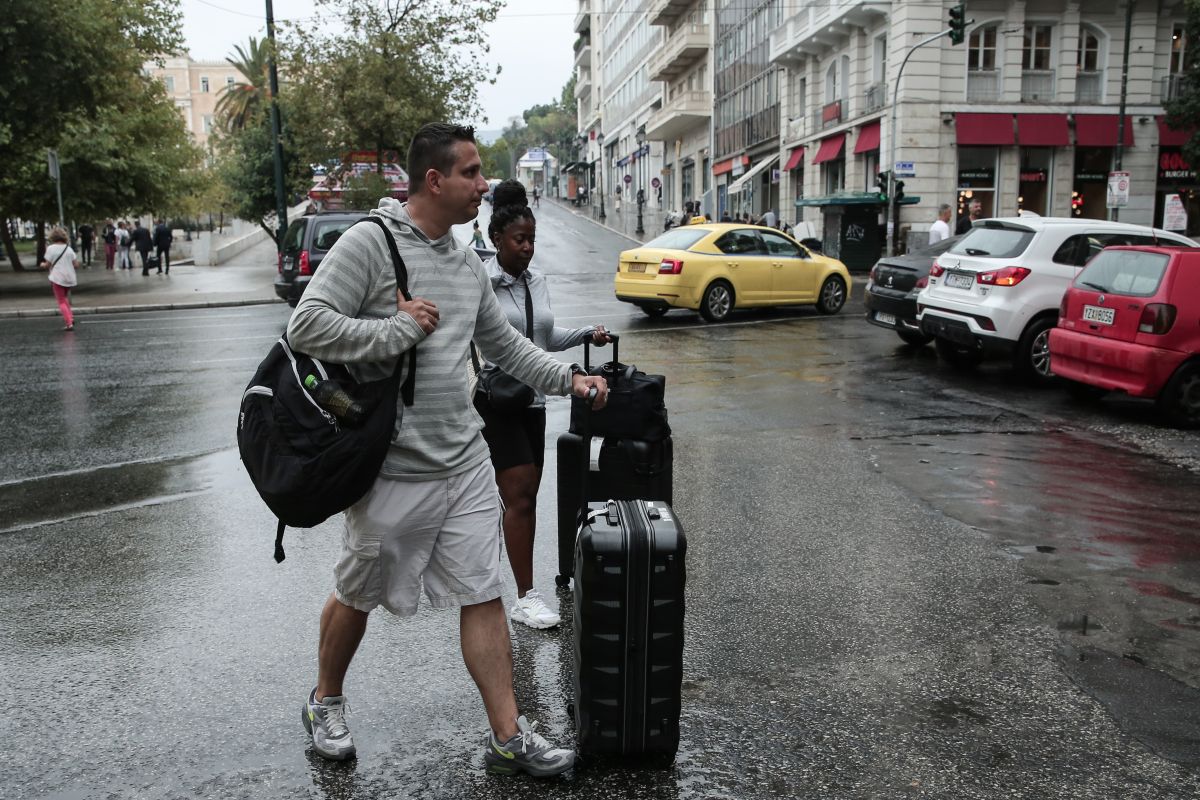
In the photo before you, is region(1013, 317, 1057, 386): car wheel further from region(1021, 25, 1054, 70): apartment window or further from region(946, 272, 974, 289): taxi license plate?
region(1021, 25, 1054, 70): apartment window

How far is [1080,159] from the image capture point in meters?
32.5

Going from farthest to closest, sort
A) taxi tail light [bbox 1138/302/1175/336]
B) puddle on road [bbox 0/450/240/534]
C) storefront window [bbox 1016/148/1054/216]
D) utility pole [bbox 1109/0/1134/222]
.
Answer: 1. storefront window [bbox 1016/148/1054/216]
2. utility pole [bbox 1109/0/1134/222]
3. taxi tail light [bbox 1138/302/1175/336]
4. puddle on road [bbox 0/450/240/534]

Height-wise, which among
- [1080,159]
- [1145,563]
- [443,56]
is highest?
[443,56]

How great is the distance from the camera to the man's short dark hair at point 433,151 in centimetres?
316

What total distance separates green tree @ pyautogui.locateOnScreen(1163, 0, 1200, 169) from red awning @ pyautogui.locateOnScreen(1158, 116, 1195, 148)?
42cm

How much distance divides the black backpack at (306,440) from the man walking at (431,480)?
0.35 ft

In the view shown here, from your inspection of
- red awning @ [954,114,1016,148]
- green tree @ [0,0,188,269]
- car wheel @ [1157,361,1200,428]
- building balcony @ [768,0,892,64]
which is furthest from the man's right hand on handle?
building balcony @ [768,0,892,64]

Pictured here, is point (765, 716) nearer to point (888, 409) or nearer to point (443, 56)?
point (888, 409)

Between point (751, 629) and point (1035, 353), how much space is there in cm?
770

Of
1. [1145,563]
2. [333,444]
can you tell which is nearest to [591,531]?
[333,444]

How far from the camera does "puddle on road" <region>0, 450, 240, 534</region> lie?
A: 6.41m

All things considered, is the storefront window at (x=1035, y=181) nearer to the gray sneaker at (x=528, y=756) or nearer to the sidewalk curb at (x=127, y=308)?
the sidewalk curb at (x=127, y=308)

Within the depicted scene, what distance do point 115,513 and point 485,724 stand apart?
383 centimetres

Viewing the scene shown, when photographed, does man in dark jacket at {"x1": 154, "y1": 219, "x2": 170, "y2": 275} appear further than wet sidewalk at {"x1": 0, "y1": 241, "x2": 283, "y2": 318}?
Yes
